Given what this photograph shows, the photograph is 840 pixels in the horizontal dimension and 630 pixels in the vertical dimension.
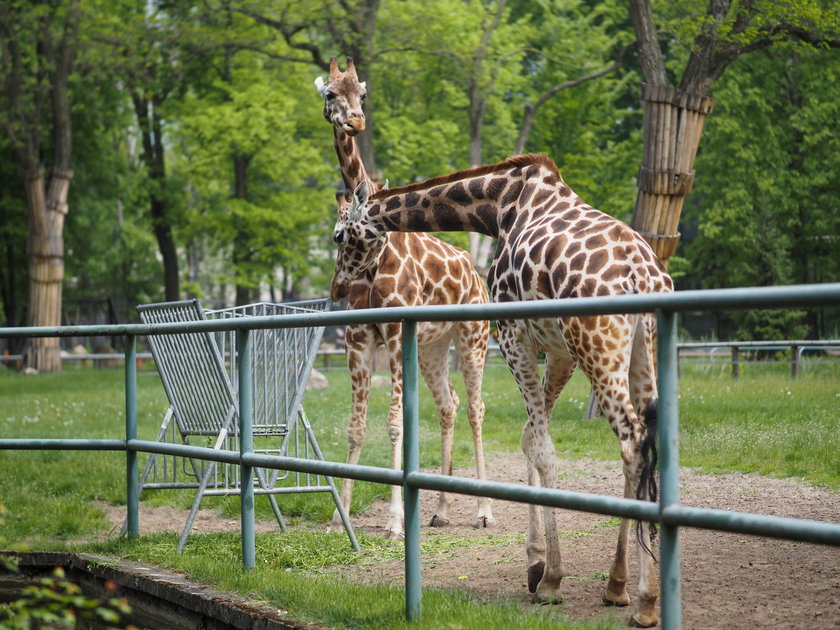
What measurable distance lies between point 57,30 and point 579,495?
27.3 m

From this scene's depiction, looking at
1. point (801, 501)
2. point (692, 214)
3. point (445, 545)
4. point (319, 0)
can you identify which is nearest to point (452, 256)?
point (445, 545)

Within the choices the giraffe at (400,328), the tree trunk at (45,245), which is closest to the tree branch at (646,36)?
the giraffe at (400,328)

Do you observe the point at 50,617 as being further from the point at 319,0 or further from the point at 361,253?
the point at 319,0

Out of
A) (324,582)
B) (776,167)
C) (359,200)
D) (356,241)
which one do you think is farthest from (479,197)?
(776,167)

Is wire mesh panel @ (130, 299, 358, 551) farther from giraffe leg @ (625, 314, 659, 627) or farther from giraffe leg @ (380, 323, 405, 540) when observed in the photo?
giraffe leg @ (625, 314, 659, 627)

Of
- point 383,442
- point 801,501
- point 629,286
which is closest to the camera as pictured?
point 629,286

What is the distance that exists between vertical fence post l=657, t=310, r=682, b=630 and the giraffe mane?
2.22 meters

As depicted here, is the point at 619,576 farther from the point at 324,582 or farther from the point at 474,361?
the point at 474,361

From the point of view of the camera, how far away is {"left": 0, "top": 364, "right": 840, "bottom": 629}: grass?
4.50m

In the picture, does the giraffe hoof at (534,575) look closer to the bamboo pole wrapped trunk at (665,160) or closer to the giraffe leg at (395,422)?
the giraffe leg at (395,422)

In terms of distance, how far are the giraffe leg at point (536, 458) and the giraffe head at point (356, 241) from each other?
60.6 inches

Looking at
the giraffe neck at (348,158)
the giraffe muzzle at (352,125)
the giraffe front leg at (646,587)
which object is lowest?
the giraffe front leg at (646,587)

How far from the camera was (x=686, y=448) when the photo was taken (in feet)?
18.1

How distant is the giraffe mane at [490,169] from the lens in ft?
19.0
